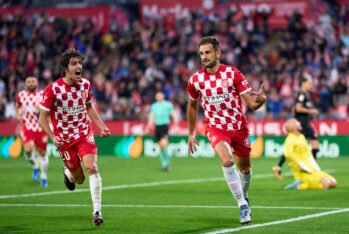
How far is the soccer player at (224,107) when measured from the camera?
12438 mm

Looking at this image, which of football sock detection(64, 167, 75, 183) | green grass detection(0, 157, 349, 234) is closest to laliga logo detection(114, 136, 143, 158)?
green grass detection(0, 157, 349, 234)

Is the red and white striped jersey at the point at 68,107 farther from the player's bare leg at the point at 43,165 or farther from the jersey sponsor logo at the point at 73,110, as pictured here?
the player's bare leg at the point at 43,165

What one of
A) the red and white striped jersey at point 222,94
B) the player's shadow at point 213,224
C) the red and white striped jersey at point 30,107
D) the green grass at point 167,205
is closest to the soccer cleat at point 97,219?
the green grass at point 167,205

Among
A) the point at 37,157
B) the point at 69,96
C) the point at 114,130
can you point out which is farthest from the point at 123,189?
the point at 114,130

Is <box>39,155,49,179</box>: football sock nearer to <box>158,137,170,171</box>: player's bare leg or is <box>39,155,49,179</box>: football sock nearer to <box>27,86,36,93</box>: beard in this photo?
<box>27,86,36,93</box>: beard

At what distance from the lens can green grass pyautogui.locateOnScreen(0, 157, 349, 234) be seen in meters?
12.3

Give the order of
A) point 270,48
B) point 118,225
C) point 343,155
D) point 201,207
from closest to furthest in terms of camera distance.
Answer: point 118,225, point 201,207, point 343,155, point 270,48

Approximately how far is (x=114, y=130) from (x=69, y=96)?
23.8 m

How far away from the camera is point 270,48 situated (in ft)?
131

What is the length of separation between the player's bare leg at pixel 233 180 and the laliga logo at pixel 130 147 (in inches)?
904

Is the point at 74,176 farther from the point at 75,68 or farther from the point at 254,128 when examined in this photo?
the point at 254,128

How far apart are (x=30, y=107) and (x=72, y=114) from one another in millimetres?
8776

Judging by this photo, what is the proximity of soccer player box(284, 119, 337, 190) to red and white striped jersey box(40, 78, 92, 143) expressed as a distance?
24.4 ft

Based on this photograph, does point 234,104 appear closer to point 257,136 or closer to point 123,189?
point 123,189
